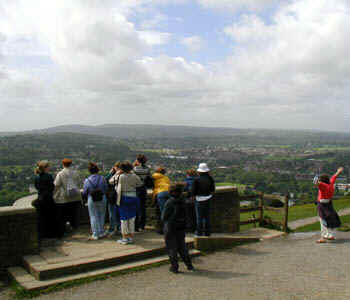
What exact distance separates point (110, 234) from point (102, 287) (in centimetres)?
236

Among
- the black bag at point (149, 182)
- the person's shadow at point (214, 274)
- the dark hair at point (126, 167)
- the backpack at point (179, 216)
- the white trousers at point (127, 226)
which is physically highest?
the dark hair at point (126, 167)

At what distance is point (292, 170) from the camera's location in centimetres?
9219

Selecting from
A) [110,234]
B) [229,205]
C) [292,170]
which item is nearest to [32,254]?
[110,234]

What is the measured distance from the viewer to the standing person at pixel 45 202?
7457 mm

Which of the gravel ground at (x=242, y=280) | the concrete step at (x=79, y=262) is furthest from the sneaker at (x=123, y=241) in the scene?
A: the gravel ground at (x=242, y=280)

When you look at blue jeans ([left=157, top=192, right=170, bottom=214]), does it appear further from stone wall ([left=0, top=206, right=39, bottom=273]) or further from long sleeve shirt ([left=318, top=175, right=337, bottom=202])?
long sleeve shirt ([left=318, top=175, right=337, bottom=202])

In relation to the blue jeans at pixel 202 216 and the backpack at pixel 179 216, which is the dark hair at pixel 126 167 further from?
the blue jeans at pixel 202 216

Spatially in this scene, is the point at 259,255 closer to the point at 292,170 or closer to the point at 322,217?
the point at 322,217

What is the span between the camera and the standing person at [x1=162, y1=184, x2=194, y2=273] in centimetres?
616

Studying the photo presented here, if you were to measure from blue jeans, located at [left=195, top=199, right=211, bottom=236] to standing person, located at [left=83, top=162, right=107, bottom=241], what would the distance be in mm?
2188

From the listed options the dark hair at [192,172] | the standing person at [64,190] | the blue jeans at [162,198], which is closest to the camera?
the standing person at [64,190]

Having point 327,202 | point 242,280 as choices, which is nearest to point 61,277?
point 242,280

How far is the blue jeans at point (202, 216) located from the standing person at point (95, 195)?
2188 millimetres

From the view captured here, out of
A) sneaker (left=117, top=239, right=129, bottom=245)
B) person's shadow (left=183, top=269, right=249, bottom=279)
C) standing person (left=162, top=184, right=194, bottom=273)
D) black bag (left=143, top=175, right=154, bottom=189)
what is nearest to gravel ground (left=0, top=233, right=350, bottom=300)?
person's shadow (left=183, top=269, right=249, bottom=279)
